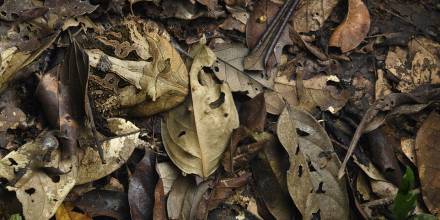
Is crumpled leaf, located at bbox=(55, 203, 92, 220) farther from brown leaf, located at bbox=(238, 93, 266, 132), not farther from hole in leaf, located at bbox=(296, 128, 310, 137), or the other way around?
hole in leaf, located at bbox=(296, 128, 310, 137)

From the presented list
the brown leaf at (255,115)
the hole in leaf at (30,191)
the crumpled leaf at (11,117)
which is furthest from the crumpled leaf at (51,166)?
the brown leaf at (255,115)

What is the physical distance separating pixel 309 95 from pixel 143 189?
952mm

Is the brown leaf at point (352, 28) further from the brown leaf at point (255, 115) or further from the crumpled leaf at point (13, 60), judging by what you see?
the crumpled leaf at point (13, 60)

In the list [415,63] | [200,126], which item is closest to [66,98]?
[200,126]

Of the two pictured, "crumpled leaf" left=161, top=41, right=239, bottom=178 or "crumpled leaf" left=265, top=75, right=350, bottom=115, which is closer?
"crumpled leaf" left=161, top=41, right=239, bottom=178

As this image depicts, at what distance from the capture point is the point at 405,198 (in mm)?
2391

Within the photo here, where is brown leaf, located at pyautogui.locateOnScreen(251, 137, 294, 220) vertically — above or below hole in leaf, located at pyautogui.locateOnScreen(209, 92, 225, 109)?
below

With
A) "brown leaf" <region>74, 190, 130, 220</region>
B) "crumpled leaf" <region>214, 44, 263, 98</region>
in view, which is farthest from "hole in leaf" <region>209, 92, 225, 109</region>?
"brown leaf" <region>74, 190, 130, 220</region>

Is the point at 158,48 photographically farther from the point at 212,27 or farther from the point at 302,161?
the point at 302,161

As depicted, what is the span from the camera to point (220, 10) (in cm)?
299

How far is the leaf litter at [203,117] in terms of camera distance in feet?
8.06

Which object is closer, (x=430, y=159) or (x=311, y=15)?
(x=430, y=159)

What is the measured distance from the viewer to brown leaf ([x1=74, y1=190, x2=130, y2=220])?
2.44 metres

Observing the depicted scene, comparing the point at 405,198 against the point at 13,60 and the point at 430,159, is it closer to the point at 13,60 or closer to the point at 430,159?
the point at 430,159
